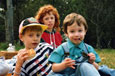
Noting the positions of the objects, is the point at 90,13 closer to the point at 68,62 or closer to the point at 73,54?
the point at 73,54

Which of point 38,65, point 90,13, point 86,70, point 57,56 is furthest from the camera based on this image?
point 90,13

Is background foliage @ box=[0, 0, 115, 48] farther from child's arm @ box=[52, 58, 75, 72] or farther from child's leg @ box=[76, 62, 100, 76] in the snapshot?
child's leg @ box=[76, 62, 100, 76]

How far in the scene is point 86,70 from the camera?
2459 mm

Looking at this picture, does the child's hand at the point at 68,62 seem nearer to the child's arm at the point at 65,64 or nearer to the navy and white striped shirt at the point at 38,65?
the child's arm at the point at 65,64

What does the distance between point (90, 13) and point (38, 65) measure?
22496 millimetres

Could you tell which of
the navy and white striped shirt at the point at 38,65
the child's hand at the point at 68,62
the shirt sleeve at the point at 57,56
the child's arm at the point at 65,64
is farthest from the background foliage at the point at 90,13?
the child's hand at the point at 68,62

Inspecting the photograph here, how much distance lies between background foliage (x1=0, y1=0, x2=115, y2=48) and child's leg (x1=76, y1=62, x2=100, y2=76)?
18474 mm

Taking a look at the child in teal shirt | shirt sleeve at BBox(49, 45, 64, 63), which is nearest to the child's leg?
the child in teal shirt

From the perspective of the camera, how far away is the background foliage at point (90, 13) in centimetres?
2402

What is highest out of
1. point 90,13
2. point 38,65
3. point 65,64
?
point 90,13

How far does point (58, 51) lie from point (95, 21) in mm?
22611

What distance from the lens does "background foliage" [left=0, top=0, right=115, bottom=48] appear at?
24.0 meters

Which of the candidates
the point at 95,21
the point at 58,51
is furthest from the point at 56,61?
the point at 95,21

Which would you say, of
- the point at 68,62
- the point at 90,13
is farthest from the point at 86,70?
the point at 90,13
